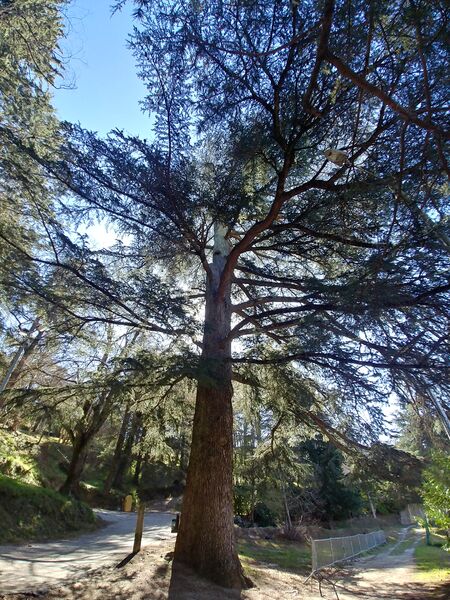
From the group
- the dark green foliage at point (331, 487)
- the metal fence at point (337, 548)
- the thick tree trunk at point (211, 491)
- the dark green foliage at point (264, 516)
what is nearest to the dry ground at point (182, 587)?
the thick tree trunk at point (211, 491)

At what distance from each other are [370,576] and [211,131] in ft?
41.7

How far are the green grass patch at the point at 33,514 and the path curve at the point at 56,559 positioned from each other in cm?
63

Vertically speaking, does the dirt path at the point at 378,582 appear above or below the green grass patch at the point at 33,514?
below

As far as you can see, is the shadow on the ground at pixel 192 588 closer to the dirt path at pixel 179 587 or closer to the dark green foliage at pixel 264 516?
the dirt path at pixel 179 587

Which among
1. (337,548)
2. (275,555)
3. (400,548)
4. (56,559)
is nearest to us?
(56,559)

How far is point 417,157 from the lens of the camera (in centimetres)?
459

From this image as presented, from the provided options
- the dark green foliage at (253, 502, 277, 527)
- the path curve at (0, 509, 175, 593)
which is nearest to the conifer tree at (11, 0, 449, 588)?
the path curve at (0, 509, 175, 593)

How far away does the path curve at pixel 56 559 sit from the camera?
494cm

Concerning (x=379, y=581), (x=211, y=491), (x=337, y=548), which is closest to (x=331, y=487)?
(x=337, y=548)

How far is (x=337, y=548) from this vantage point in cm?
1167

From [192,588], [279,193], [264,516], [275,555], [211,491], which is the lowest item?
[192,588]

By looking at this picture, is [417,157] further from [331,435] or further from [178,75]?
[331,435]

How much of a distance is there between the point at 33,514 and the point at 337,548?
917 centimetres

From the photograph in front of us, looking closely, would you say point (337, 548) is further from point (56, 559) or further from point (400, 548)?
point (400, 548)
